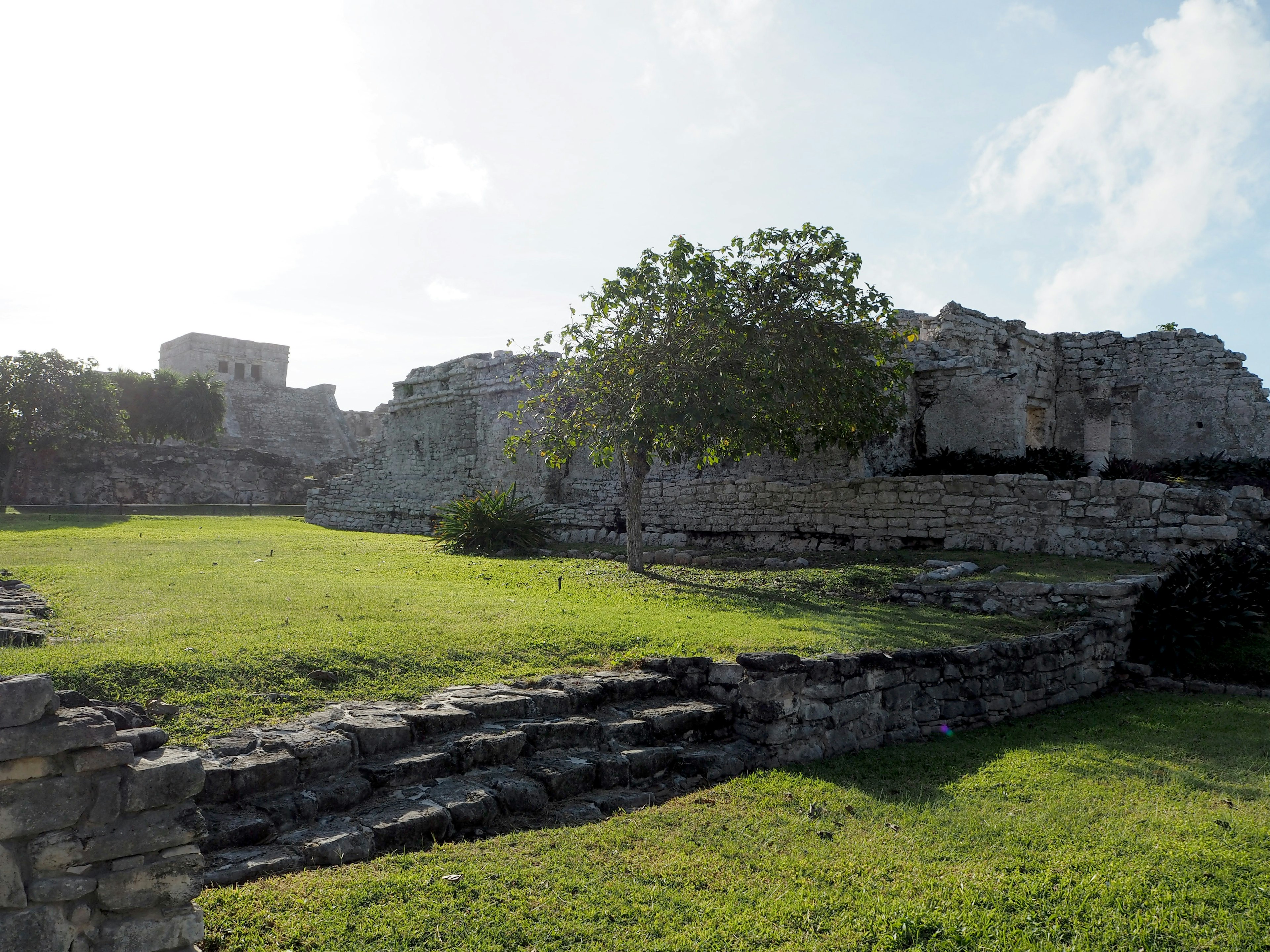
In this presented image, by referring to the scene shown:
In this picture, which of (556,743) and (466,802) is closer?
(466,802)

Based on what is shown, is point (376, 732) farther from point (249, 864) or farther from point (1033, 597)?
point (1033, 597)

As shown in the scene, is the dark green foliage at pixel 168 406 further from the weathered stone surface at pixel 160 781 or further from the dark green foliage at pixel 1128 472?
the weathered stone surface at pixel 160 781

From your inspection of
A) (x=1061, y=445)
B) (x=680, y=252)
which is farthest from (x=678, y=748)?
(x=1061, y=445)

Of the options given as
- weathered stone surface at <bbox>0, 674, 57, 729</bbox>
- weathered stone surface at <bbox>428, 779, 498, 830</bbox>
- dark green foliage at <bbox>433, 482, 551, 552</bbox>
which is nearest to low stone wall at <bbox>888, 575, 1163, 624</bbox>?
weathered stone surface at <bbox>428, 779, 498, 830</bbox>

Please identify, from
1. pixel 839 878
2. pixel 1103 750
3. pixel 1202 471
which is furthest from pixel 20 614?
pixel 1202 471

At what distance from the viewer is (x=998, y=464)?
47.0ft

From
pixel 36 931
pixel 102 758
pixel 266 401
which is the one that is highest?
pixel 266 401

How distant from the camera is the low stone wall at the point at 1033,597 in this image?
928 centimetres

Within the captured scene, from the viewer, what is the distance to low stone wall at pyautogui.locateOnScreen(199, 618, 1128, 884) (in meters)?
3.85

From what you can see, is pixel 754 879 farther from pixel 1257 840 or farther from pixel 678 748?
pixel 1257 840

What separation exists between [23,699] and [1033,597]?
9.50 meters

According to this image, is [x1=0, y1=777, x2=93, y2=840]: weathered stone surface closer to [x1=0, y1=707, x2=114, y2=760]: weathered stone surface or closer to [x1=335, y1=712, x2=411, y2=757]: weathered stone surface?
[x1=0, y1=707, x2=114, y2=760]: weathered stone surface

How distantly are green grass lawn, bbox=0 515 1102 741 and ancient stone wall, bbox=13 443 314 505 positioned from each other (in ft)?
32.1

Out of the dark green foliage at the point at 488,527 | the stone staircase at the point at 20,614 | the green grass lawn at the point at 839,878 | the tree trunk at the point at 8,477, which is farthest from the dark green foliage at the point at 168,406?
the green grass lawn at the point at 839,878
